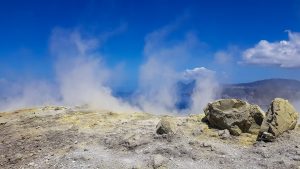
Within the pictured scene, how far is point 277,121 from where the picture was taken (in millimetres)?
23531

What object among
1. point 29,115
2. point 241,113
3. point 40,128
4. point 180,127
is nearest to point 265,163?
point 241,113

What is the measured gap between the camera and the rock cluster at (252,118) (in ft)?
77.0

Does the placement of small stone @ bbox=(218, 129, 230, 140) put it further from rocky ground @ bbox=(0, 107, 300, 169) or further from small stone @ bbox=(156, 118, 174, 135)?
small stone @ bbox=(156, 118, 174, 135)

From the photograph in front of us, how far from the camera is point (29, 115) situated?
1283 inches

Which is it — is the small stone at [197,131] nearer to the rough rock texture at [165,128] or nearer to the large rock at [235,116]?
Result: the large rock at [235,116]

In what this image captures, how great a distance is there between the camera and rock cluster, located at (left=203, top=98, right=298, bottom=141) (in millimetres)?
23469

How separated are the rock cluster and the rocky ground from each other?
502 millimetres

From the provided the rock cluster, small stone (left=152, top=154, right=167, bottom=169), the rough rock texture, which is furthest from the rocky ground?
the rock cluster

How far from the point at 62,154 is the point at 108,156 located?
2.79 meters

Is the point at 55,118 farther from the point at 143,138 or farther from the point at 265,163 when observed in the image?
the point at 265,163

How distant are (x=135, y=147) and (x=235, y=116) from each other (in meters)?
6.61

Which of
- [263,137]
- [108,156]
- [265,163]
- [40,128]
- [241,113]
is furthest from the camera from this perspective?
[40,128]

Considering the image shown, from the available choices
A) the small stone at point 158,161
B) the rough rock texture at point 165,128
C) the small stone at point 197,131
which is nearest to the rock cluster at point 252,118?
the small stone at point 197,131

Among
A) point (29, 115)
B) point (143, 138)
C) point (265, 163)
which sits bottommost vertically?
point (265, 163)
